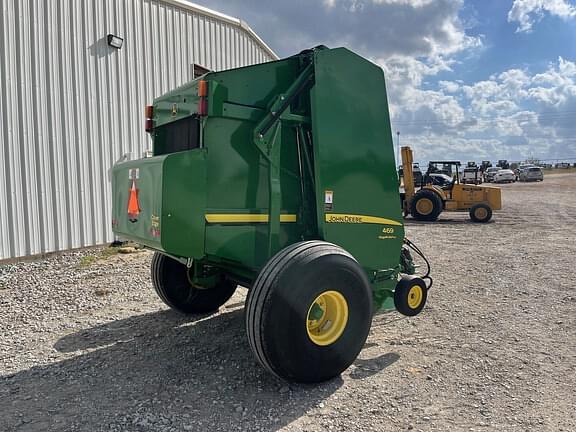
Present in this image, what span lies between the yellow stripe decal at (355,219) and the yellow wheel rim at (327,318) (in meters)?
0.70

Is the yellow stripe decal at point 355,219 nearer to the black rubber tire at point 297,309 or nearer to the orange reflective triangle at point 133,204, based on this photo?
the black rubber tire at point 297,309

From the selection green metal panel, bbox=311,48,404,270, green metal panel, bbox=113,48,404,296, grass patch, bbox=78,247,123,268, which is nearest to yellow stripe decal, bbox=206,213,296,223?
green metal panel, bbox=113,48,404,296

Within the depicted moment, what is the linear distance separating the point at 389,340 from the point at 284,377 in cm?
158

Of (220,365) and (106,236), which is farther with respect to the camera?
(106,236)

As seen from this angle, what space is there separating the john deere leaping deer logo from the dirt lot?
1249mm

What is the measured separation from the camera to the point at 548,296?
5.90 m

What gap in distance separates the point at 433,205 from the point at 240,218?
12.5m

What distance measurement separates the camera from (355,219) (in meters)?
3.95

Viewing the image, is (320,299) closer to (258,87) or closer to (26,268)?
(258,87)

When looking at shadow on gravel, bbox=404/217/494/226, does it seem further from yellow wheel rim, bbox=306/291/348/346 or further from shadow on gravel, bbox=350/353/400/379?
yellow wheel rim, bbox=306/291/348/346

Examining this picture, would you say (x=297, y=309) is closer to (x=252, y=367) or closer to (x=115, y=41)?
(x=252, y=367)

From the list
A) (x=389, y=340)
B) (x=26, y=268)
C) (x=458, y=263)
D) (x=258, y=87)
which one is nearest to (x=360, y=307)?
(x=389, y=340)

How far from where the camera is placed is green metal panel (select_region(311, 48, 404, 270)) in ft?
12.2

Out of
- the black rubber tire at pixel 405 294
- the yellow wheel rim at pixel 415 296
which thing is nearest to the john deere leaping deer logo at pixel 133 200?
the black rubber tire at pixel 405 294
